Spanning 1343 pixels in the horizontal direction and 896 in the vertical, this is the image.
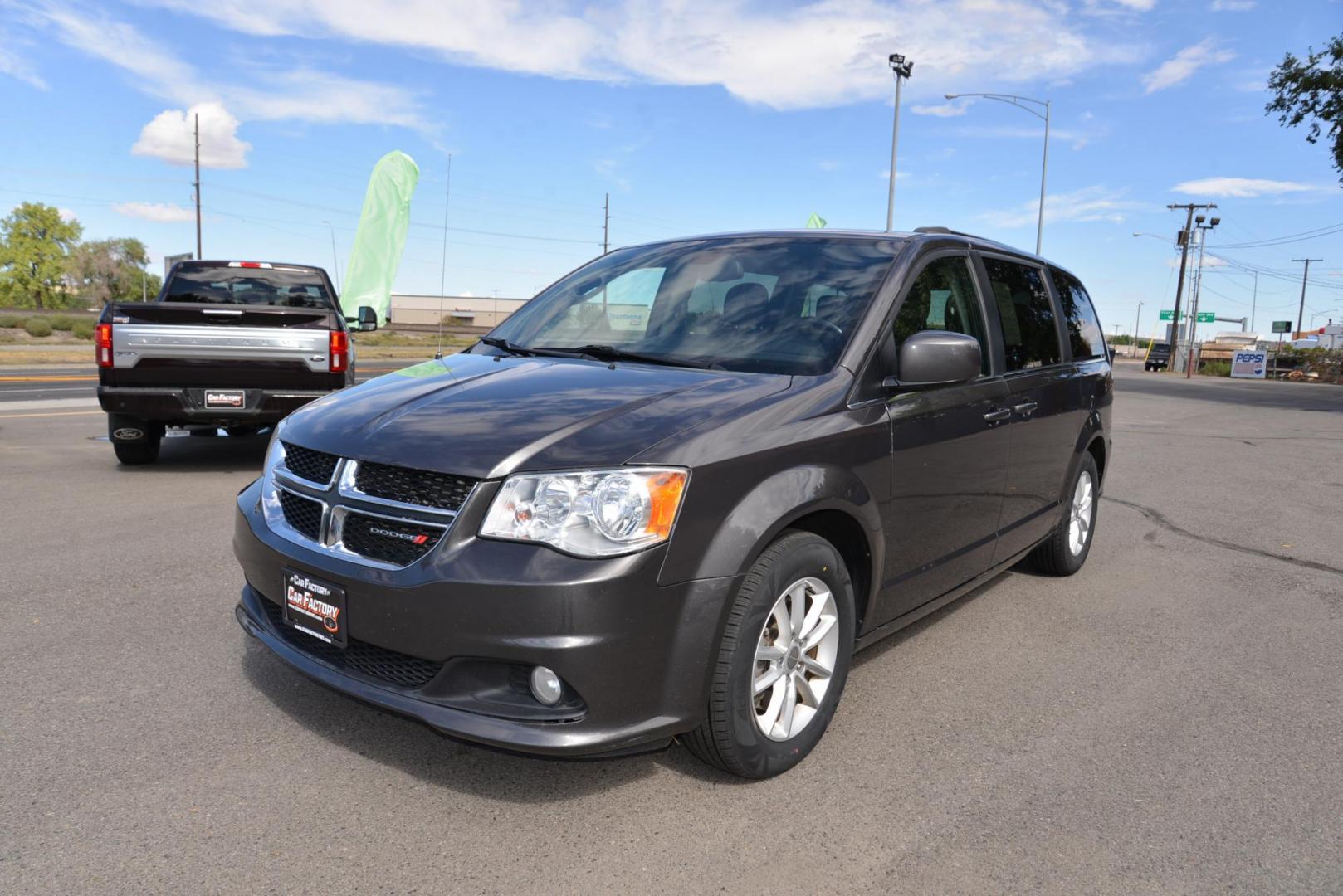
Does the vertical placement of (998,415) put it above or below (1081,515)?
above

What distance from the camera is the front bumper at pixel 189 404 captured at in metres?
7.80

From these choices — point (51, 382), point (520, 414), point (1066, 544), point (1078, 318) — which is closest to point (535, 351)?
point (520, 414)

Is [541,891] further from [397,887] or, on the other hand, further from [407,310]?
[407,310]

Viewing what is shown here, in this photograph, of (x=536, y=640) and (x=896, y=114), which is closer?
(x=536, y=640)

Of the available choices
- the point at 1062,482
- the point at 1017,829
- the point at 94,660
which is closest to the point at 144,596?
the point at 94,660

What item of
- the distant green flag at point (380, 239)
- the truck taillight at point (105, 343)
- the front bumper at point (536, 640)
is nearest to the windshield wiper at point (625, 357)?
the front bumper at point (536, 640)

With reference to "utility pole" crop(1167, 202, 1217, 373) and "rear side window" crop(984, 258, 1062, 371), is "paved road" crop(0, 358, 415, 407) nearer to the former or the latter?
"rear side window" crop(984, 258, 1062, 371)

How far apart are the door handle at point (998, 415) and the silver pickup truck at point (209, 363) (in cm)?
567

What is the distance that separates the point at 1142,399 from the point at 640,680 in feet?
83.4

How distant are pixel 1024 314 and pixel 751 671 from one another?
2.84 metres

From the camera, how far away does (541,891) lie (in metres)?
2.45

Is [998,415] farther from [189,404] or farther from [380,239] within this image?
[380,239]

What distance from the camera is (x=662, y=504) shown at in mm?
2660

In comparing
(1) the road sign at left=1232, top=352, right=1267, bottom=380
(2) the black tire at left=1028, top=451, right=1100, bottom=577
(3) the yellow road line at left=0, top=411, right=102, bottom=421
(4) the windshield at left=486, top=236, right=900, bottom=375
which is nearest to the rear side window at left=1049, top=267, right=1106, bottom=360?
(2) the black tire at left=1028, top=451, right=1100, bottom=577
